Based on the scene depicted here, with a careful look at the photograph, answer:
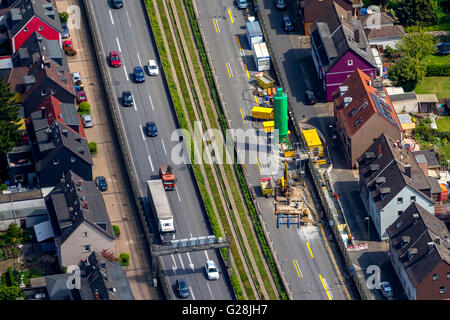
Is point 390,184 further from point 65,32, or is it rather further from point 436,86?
point 65,32

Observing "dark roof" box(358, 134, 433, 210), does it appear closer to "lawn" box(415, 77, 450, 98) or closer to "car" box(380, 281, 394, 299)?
"car" box(380, 281, 394, 299)

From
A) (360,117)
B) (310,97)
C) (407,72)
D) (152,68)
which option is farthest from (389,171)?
(152,68)

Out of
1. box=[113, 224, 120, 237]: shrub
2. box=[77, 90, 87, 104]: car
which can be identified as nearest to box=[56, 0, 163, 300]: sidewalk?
box=[113, 224, 120, 237]: shrub

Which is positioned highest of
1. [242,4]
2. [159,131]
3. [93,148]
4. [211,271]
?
[242,4]

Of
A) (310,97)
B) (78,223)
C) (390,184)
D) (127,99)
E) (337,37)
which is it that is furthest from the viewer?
(337,37)

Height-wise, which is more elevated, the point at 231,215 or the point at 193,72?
the point at 193,72

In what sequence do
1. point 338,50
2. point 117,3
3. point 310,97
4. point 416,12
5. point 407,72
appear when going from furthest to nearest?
point 416,12
point 117,3
point 407,72
point 338,50
point 310,97

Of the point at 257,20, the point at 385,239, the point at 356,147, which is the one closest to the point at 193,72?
the point at 257,20

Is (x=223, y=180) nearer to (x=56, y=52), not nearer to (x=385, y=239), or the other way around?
(x=385, y=239)
